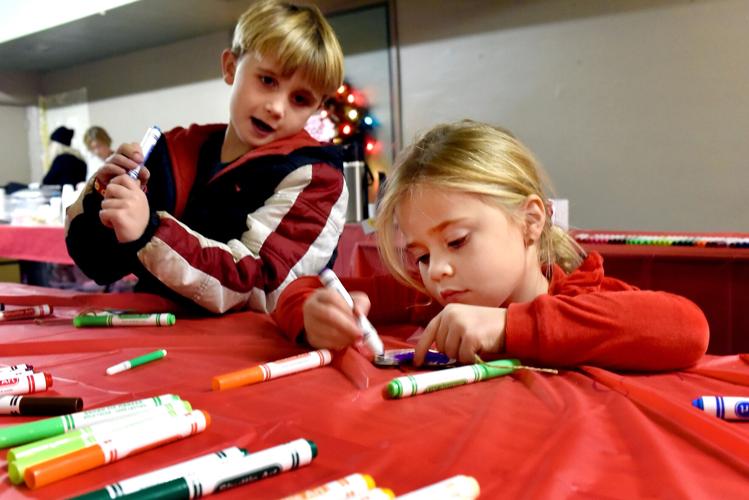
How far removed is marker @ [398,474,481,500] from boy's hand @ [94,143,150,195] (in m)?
0.69

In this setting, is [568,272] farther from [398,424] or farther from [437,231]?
[398,424]

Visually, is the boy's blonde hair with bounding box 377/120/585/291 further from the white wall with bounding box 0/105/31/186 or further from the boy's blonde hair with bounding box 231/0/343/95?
the white wall with bounding box 0/105/31/186

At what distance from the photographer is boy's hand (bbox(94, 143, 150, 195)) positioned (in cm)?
86

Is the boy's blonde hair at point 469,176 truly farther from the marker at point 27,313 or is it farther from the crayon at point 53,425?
the marker at point 27,313

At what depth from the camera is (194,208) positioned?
1.04 meters

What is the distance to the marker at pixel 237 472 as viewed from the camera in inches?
12.2

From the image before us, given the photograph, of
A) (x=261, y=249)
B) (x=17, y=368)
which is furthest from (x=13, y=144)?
(x=17, y=368)

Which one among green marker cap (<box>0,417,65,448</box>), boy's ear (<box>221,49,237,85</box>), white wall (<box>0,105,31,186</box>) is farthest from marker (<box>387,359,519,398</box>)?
white wall (<box>0,105,31,186</box>)

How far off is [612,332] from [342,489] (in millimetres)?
346

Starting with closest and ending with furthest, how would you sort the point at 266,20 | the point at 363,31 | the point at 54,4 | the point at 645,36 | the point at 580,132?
the point at 266,20 < the point at 645,36 < the point at 580,132 < the point at 363,31 < the point at 54,4

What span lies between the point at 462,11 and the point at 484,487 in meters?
2.51

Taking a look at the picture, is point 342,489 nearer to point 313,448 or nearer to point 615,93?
point 313,448

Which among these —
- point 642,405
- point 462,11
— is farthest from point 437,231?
point 462,11

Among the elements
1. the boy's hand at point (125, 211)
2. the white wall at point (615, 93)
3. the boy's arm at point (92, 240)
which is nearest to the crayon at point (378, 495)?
the boy's hand at point (125, 211)
